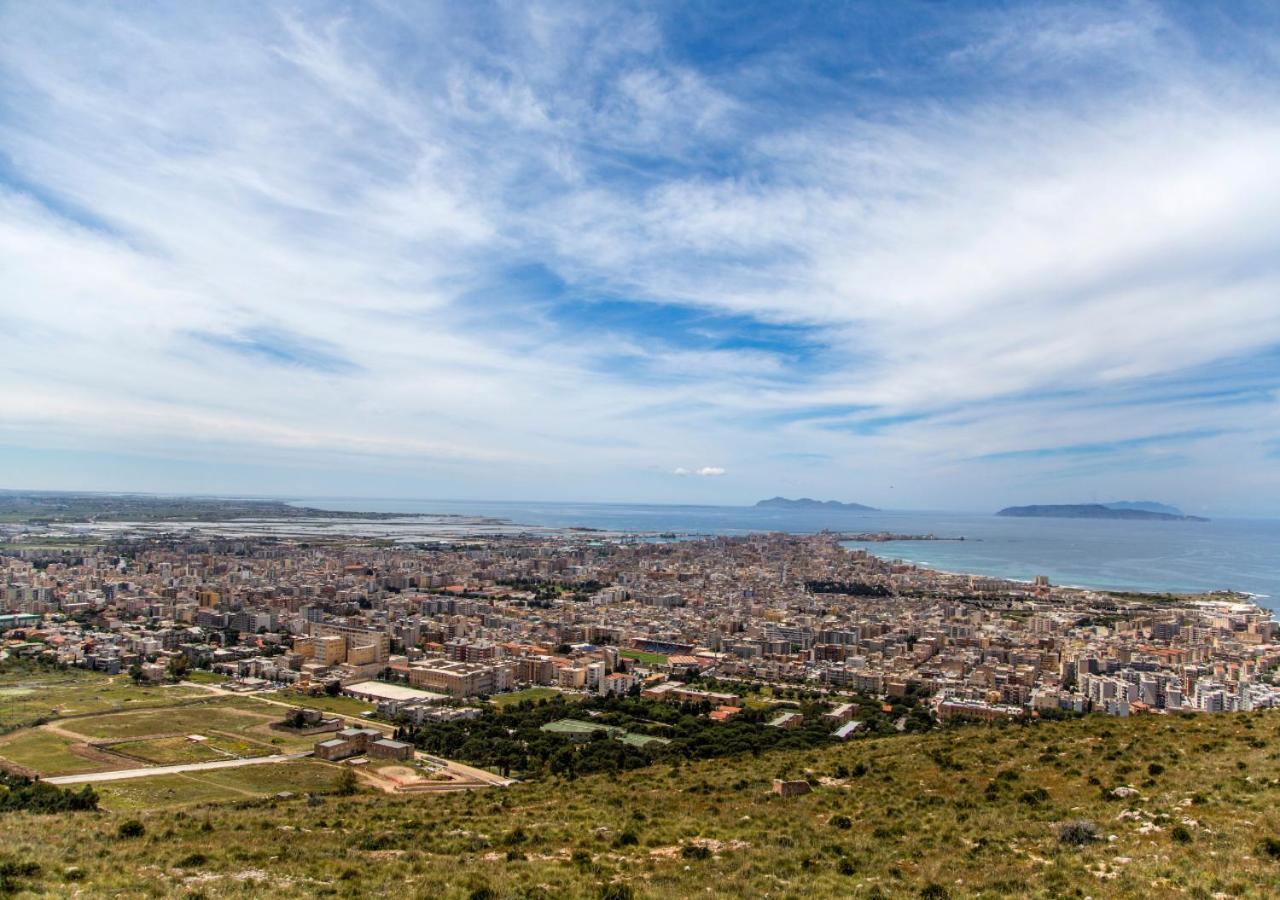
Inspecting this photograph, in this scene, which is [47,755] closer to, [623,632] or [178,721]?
[178,721]

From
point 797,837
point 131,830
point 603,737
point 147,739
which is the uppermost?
point 797,837

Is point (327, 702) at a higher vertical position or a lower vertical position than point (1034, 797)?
lower

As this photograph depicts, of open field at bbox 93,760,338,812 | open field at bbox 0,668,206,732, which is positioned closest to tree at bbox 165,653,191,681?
open field at bbox 0,668,206,732

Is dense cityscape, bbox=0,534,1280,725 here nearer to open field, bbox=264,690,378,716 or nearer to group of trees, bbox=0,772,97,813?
open field, bbox=264,690,378,716

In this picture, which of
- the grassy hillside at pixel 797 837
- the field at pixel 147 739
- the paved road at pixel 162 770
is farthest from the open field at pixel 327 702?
the grassy hillside at pixel 797 837

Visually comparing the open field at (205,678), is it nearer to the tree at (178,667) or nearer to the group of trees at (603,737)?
the tree at (178,667)

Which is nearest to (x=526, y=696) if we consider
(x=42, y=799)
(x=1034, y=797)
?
(x=42, y=799)
